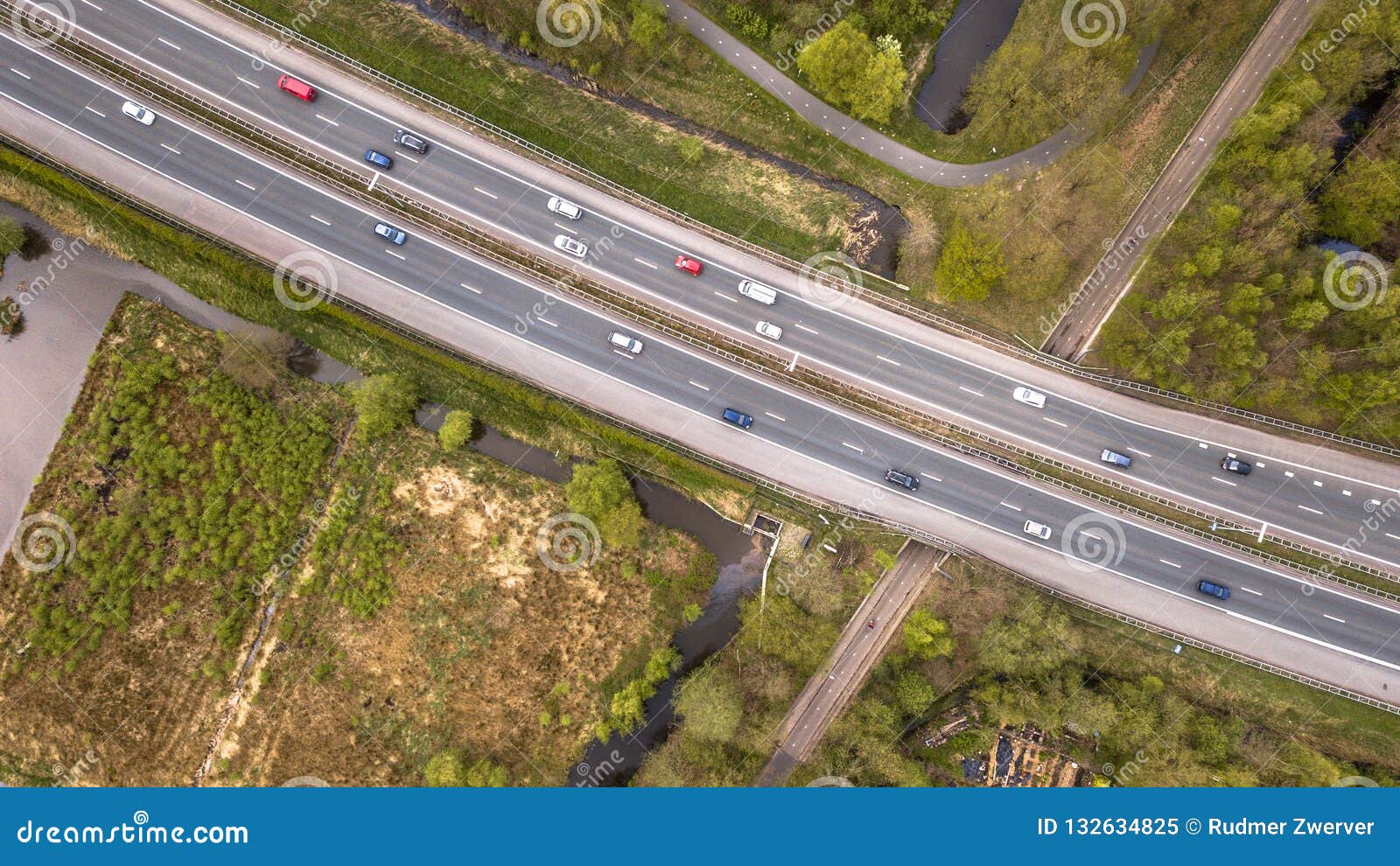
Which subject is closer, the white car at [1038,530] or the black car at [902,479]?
the white car at [1038,530]

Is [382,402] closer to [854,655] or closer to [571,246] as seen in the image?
[571,246]

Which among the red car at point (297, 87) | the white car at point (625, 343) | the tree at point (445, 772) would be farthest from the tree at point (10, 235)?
the tree at point (445, 772)

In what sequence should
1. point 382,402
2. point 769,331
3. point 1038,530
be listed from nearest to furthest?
point 1038,530 → point 382,402 → point 769,331

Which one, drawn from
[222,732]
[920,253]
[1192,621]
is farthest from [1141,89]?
[222,732]

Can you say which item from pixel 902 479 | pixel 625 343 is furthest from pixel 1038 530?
pixel 625 343

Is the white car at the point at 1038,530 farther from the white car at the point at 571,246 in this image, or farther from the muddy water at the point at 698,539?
the white car at the point at 571,246

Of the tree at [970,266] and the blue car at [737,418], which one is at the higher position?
the tree at [970,266]

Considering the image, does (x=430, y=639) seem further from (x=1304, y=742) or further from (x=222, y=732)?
(x=1304, y=742)
